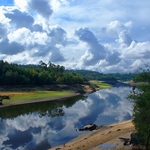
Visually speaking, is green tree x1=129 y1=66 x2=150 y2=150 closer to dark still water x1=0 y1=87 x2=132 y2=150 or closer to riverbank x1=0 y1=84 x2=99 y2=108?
dark still water x1=0 y1=87 x2=132 y2=150

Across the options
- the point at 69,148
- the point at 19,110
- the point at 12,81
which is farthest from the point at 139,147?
the point at 12,81

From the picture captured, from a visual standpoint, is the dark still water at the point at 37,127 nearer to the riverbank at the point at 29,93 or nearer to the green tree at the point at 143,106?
the riverbank at the point at 29,93

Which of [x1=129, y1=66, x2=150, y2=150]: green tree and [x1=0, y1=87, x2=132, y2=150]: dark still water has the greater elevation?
[x1=129, y1=66, x2=150, y2=150]: green tree

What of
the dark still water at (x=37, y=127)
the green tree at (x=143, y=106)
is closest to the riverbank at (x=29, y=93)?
the dark still water at (x=37, y=127)

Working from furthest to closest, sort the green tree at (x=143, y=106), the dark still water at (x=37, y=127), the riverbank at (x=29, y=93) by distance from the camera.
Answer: the riverbank at (x=29, y=93) → the dark still water at (x=37, y=127) → the green tree at (x=143, y=106)

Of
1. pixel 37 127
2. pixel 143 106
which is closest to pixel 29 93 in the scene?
pixel 37 127

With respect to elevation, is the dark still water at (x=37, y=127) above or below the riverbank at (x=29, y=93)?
below

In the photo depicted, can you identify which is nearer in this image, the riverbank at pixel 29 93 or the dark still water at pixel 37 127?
the dark still water at pixel 37 127

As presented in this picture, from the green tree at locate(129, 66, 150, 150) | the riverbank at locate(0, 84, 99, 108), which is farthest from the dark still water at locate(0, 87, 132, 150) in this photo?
the green tree at locate(129, 66, 150, 150)

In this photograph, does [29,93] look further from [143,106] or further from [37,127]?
[143,106]

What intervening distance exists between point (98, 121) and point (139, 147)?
36168mm

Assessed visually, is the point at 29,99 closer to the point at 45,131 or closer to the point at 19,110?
the point at 19,110

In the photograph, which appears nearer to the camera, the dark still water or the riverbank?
the dark still water

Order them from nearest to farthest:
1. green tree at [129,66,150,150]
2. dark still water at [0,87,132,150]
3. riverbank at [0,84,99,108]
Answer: green tree at [129,66,150,150]
dark still water at [0,87,132,150]
riverbank at [0,84,99,108]
